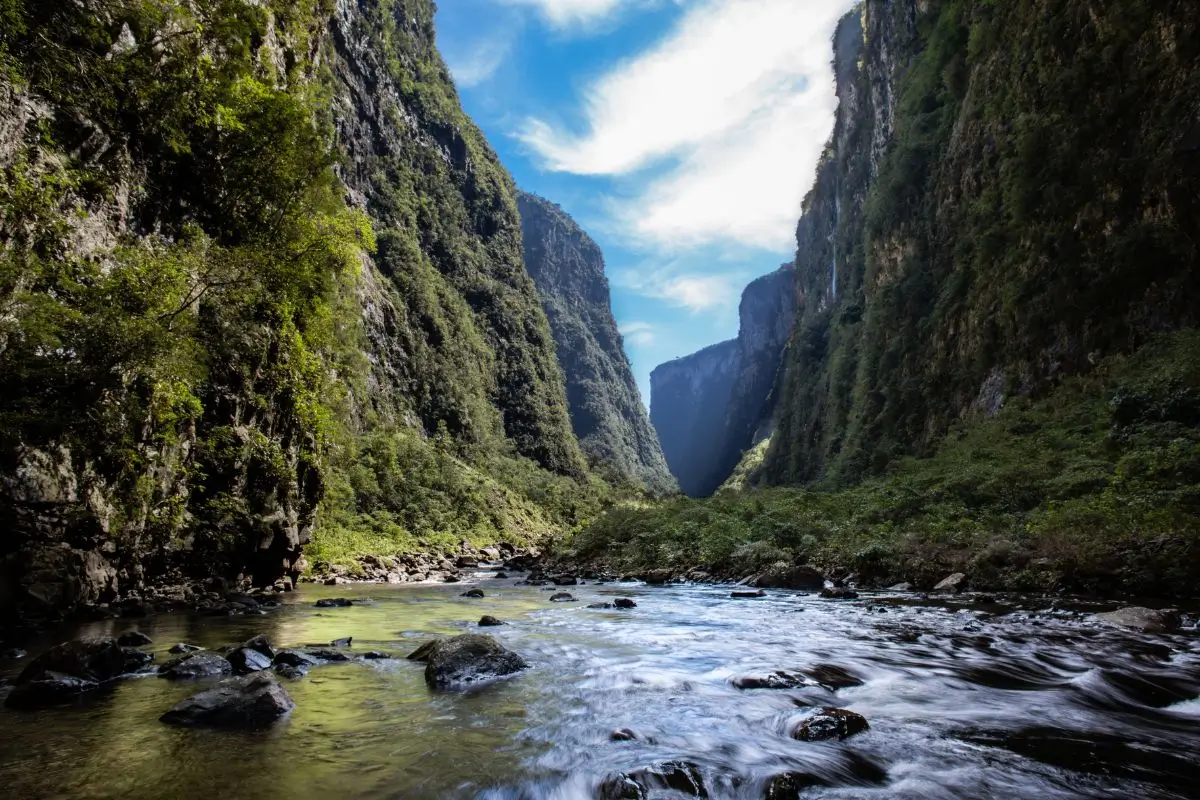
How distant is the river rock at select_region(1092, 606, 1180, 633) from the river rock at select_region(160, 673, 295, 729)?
380 inches


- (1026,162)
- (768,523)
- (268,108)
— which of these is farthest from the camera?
(1026,162)

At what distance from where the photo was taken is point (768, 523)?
789 inches

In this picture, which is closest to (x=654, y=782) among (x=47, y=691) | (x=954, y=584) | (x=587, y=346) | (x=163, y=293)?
Result: (x=47, y=691)

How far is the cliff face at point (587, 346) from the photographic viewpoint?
14712 cm

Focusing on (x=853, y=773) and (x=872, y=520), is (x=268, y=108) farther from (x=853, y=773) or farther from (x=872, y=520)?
(x=872, y=520)

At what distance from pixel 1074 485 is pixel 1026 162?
17094 mm

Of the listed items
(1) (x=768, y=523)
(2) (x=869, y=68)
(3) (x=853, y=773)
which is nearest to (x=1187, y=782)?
(3) (x=853, y=773)

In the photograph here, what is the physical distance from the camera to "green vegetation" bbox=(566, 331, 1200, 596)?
391 inches

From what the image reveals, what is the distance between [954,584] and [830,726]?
889 cm

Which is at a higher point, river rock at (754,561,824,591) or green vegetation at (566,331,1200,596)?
green vegetation at (566,331,1200,596)

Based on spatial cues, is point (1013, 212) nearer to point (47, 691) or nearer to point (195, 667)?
point (195, 667)

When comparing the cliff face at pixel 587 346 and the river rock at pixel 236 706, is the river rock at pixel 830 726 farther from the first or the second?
the cliff face at pixel 587 346

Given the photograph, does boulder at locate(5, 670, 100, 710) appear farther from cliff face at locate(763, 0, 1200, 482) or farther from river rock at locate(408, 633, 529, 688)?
cliff face at locate(763, 0, 1200, 482)

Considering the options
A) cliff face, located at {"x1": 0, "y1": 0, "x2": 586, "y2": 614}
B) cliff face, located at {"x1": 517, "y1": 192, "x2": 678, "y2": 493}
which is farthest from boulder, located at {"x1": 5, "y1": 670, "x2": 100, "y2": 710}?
cliff face, located at {"x1": 517, "y1": 192, "x2": 678, "y2": 493}
